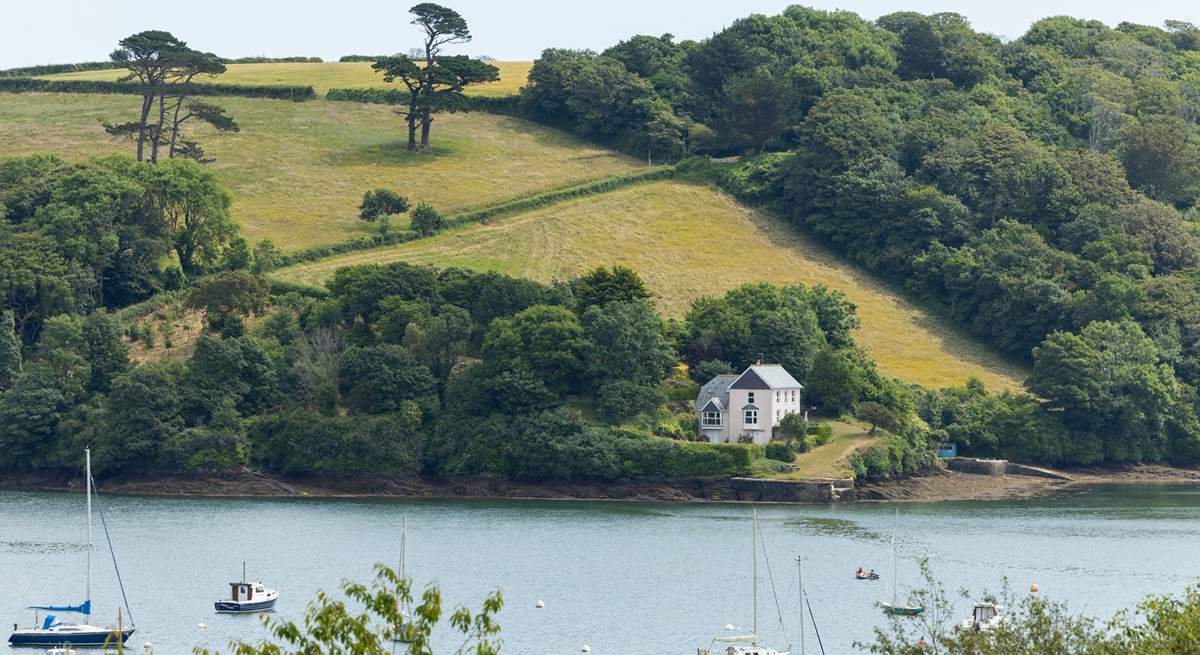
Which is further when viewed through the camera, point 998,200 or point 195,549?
point 998,200

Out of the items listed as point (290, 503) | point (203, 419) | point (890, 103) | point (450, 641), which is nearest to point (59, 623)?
point (450, 641)

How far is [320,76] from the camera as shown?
178 m

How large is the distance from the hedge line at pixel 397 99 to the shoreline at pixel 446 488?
65.2 metres

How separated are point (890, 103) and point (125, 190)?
204ft

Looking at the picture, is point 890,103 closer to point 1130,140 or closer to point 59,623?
point 1130,140

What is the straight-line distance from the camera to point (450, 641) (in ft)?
226

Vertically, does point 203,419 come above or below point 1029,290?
below

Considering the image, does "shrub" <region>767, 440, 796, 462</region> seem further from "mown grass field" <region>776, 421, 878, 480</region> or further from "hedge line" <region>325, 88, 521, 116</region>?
"hedge line" <region>325, 88, 521, 116</region>

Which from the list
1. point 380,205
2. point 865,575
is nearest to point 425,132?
point 380,205

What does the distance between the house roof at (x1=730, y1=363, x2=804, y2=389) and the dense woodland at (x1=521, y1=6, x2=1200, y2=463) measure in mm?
10105

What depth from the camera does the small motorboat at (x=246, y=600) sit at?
71625 millimetres

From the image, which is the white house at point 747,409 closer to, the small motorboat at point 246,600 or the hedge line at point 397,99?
the small motorboat at point 246,600

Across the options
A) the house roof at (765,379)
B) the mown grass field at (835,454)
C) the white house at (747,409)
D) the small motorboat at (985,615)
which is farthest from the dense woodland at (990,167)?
the small motorboat at (985,615)

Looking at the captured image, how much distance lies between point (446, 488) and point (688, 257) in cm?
3844
